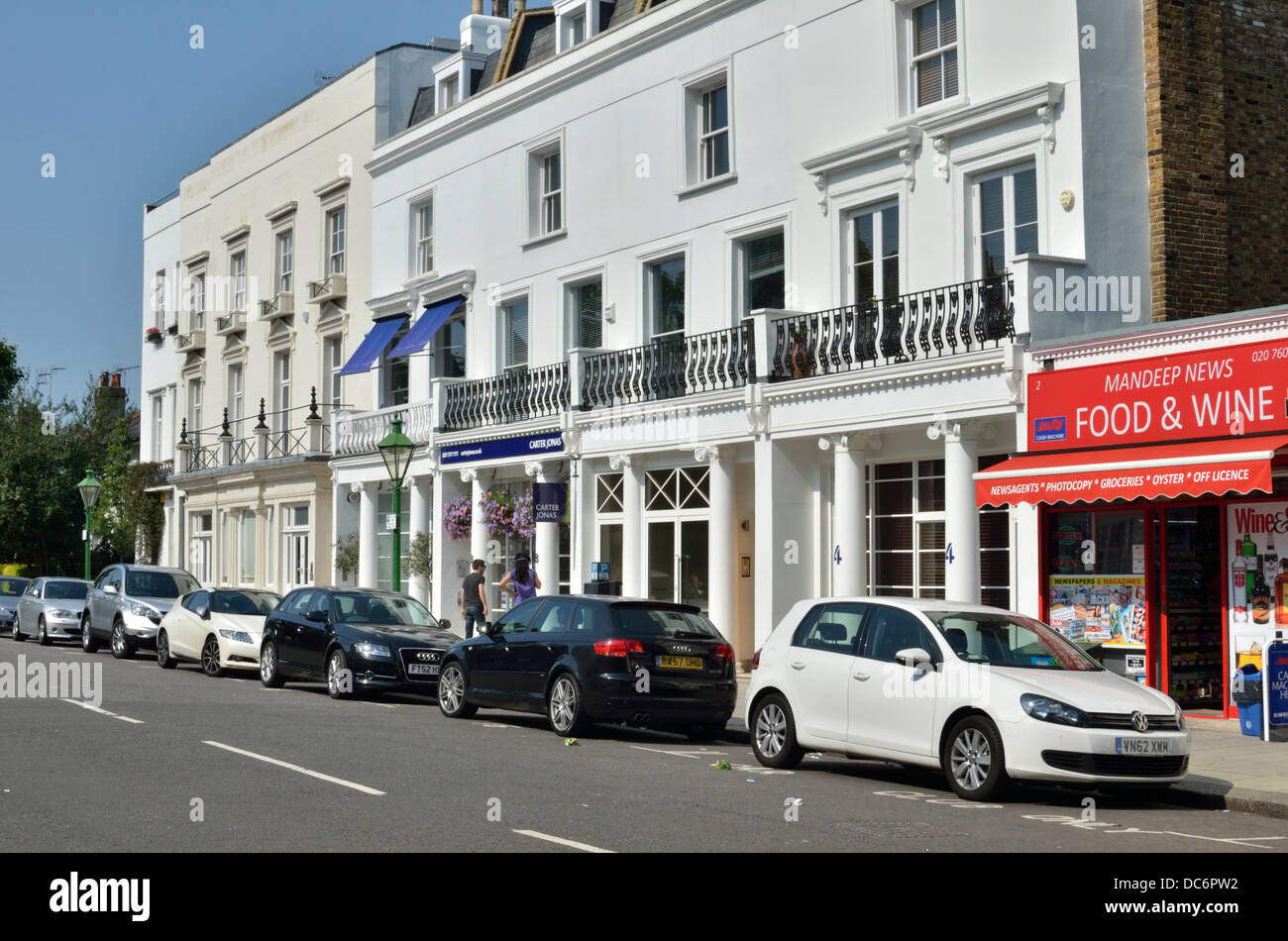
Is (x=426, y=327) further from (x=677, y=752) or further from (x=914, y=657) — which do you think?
(x=914, y=657)

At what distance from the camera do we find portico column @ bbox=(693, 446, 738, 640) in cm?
2412

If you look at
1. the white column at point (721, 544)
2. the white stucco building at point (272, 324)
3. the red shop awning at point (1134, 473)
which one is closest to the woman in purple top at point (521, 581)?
the white column at point (721, 544)

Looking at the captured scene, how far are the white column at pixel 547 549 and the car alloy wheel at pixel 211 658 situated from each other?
594cm

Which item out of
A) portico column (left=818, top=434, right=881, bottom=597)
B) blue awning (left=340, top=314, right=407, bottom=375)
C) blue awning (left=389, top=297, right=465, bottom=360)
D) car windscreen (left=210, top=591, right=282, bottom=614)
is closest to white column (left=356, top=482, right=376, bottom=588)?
blue awning (left=340, top=314, right=407, bottom=375)

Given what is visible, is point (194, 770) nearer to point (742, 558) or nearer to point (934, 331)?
point (934, 331)

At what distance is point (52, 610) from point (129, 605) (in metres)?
5.43

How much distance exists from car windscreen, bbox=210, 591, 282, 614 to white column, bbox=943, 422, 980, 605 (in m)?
12.0

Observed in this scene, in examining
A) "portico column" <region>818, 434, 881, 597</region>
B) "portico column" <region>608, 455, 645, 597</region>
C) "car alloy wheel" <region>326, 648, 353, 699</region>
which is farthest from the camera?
"portico column" <region>608, 455, 645, 597</region>

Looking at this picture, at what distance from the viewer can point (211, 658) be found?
2559 cm

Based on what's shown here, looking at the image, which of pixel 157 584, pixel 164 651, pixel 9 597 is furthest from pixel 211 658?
pixel 9 597

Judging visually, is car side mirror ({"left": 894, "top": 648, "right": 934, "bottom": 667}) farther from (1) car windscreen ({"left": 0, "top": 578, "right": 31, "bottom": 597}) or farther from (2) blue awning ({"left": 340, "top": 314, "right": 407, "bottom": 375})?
(1) car windscreen ({"left": 0, "top": 578, "right": 31, "bottom": 597})

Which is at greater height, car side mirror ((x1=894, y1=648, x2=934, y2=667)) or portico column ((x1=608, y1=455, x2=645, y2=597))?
portico column ((x1=608, y1=455, x2=645, y2=597))

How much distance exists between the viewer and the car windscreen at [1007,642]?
42.3 ft
